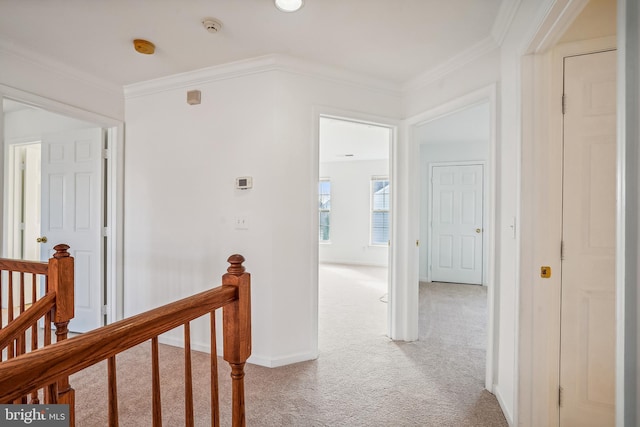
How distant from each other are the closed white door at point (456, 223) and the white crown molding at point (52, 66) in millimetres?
4787

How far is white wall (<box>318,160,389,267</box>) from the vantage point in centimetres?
733

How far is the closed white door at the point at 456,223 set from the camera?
537cm

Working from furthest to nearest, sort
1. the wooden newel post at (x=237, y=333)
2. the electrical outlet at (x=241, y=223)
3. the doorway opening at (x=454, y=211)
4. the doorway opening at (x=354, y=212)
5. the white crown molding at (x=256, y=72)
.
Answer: the doorway opening at (x=354, y=212) → the doorway opening at (x=454, y=211) → the electrical outlet at (x=241, y=223) → the white crown molding at (x=256, y=72) → the wooden newel post at (x=237, y=333)

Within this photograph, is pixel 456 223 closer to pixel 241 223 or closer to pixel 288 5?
pixel 241 223

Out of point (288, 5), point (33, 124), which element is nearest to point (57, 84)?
point (33, 124)

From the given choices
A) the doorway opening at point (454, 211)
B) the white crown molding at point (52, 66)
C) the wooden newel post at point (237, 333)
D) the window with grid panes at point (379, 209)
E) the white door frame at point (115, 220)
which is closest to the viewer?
the wooden newel post at point (237, 333)

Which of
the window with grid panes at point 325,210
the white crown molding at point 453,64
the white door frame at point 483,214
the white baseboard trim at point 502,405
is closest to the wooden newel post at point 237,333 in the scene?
the white baseboard trim at point 502,405

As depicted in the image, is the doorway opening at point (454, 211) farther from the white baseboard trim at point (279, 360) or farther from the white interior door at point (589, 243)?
the white interior door at point (589, 243)

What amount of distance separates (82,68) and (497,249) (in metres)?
3.53

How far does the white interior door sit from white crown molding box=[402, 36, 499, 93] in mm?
640

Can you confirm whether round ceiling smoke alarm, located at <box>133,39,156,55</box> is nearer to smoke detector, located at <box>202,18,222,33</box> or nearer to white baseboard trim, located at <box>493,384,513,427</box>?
smoke detector, located at <box>202,18,222,33</box>

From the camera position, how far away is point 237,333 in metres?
1.19

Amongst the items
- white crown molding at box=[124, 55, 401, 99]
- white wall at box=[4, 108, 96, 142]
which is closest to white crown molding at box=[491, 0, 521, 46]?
white crown molding at box=[124, 55, 401, 99]

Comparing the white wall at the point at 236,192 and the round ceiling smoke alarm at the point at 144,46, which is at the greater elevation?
the round ceiling smoke alarm at the point at 144,46
